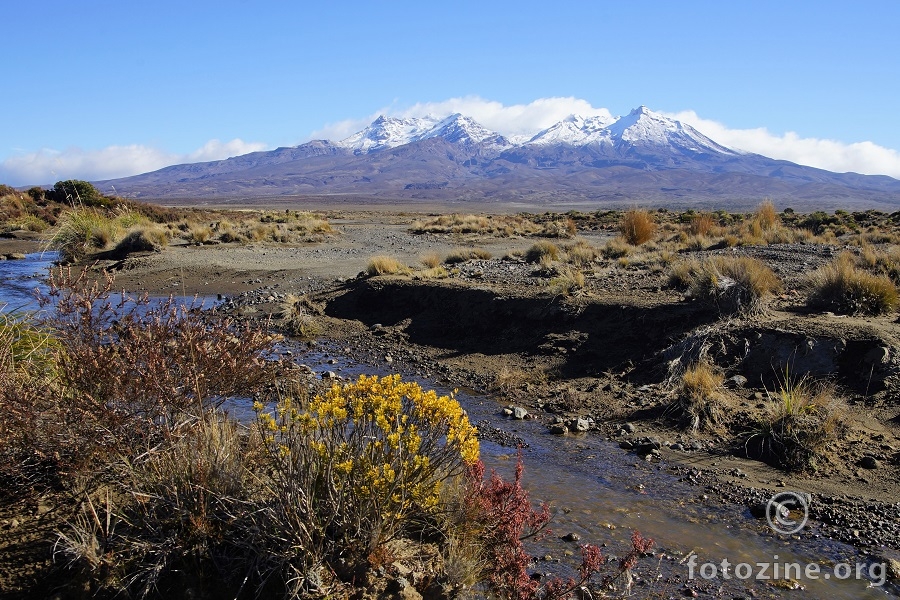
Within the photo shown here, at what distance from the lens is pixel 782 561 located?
494 cm

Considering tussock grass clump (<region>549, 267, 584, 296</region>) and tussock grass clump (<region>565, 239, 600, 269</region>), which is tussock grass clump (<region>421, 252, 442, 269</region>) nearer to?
tussock grass clump (<region>565, 239, 600, 269</region>)

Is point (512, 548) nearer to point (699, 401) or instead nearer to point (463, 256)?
point (699, 401)

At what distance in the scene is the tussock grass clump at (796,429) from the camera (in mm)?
6645

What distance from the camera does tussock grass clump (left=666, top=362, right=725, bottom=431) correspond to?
300 inches

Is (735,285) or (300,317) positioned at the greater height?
(735,285)

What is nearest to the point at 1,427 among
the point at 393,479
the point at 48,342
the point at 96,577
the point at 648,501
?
the point at 96,577

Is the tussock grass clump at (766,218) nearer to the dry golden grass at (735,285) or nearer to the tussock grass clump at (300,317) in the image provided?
the dry golden grass at (735,285)

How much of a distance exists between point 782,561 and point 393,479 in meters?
3.15

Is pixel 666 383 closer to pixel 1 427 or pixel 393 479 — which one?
pixel 393 479

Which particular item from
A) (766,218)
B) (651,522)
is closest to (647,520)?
(651,522)

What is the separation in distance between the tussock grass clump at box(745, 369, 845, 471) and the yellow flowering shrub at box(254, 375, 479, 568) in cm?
424

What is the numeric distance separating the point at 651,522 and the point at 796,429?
7.71ft

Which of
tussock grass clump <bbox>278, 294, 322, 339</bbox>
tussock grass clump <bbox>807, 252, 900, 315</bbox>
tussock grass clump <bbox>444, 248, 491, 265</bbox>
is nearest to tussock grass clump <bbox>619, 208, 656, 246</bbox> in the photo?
tussock grass clump <bbox>444, 248, 491, 265</bbox>

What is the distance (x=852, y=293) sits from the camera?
944 cm
